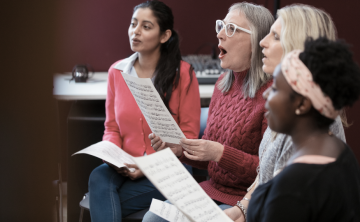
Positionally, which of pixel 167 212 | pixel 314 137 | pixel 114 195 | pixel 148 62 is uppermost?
pixel 314 137

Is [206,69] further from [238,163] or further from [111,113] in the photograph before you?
[238,163]

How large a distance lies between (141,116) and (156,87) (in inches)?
6.2

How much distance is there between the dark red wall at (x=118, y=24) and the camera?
2799 millimetres

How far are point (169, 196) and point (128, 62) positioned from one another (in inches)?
44.0

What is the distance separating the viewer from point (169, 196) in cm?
Answer: 87

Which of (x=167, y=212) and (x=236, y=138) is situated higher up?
(x=236, y=138)

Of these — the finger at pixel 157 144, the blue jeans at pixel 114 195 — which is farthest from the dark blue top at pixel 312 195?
the blue jeans at pixel 114 195

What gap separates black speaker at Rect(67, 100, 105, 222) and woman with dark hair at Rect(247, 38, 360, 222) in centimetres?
139

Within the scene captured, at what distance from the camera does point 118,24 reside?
9.28ft

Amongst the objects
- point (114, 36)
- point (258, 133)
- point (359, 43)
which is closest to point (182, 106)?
point (258, 133)

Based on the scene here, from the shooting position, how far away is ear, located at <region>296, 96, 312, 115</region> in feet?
2.31

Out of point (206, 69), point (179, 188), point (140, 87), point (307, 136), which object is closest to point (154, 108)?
point (140, 87)

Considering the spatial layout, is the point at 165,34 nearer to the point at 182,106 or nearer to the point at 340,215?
the point at 182,106

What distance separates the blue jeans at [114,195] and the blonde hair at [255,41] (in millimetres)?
628
